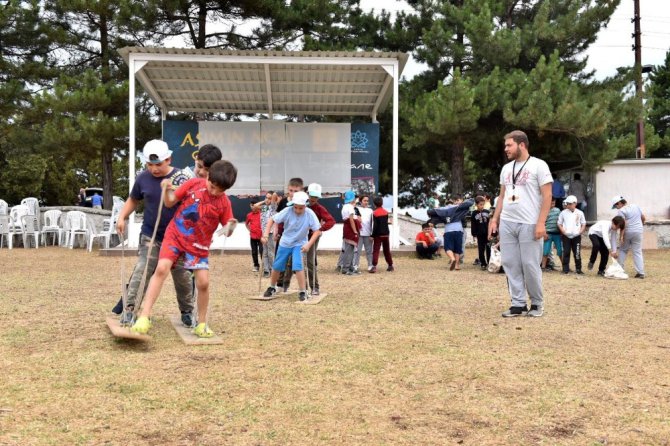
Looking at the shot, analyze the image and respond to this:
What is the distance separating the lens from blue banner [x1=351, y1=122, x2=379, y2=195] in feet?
69.3

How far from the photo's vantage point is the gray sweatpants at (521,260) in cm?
745

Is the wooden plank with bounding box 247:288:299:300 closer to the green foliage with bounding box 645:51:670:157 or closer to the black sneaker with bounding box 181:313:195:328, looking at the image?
the black sneaker with bounding box 181:313:195:328

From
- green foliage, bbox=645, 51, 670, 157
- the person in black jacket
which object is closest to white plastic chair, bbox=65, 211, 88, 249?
the person in black jacket

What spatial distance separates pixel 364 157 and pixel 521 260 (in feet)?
45.6

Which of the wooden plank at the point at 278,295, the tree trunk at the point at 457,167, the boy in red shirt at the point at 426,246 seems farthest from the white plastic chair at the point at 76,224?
the wooden plank at the point at 278,295

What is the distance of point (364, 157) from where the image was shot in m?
21.2

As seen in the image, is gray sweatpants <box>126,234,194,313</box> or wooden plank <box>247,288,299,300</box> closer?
gray sweatpants <box>126,234,194,313</box>

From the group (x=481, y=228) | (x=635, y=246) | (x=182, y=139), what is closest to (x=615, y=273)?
(x=635, y=246)

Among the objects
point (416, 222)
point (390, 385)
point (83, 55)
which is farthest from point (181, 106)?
point (390, 385)

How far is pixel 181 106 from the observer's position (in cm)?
2152

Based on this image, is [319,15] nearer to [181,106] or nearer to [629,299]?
[181,106]

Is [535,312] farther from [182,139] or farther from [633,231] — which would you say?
[182,139]

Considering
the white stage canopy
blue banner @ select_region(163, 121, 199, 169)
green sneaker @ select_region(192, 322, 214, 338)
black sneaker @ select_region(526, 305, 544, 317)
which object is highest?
the white stage canopy

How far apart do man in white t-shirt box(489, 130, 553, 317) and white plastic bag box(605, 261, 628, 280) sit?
5.72 m
